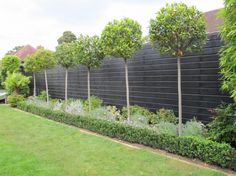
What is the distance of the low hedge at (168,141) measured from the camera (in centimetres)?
467

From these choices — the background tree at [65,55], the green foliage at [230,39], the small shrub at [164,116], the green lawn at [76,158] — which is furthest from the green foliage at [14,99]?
the green foliage at [230,39]

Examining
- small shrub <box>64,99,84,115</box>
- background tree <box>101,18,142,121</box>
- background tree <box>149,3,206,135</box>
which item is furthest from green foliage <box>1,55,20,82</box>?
background tree <box>149,3,206,135</box>

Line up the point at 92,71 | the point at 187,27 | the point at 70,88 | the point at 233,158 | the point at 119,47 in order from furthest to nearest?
the point at 70,88
the point at 92,71
the point at 119,47
the point at 187,27
the point at 233,158

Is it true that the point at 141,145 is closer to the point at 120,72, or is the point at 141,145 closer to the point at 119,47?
the point at 119,47

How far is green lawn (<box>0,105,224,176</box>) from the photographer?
184 inches

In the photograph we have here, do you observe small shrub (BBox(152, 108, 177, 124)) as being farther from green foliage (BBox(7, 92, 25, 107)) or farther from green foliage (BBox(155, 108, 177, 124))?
green foliage (BBox(7, 92, 25, 107))

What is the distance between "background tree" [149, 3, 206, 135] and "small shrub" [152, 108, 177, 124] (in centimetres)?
197

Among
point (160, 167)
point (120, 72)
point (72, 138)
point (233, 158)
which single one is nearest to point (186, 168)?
point (160, 167)

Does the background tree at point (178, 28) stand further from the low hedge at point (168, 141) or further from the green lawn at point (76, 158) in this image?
the green lawn at point (76, 158)

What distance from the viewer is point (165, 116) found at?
24.0ft

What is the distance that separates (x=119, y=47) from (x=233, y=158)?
3614 millimetres

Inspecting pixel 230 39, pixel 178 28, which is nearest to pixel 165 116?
pixel 178 28

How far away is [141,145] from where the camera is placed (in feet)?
20.8

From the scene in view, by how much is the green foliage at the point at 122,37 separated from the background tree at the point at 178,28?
127 cm
